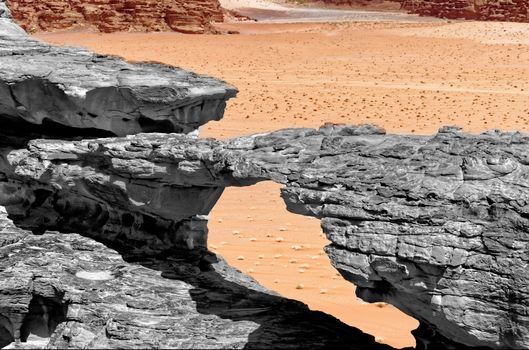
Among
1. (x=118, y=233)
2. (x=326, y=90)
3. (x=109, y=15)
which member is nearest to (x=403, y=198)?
(x=118, y=233)

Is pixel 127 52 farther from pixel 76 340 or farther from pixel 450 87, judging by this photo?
pixel 76 340

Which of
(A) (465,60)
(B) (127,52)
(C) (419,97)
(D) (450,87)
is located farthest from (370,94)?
(B) (127,52)

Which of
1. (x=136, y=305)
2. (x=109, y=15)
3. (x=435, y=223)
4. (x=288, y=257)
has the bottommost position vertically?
(x=109, y=15)

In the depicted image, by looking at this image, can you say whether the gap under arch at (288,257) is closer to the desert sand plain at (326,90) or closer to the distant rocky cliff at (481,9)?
the desert sand plain at (326,90)

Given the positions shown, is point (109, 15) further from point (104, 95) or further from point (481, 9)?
point (104, 95)

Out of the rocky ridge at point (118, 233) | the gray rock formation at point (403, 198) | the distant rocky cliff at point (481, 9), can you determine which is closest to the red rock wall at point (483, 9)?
the distant rocky cliff at point (481, 9)
